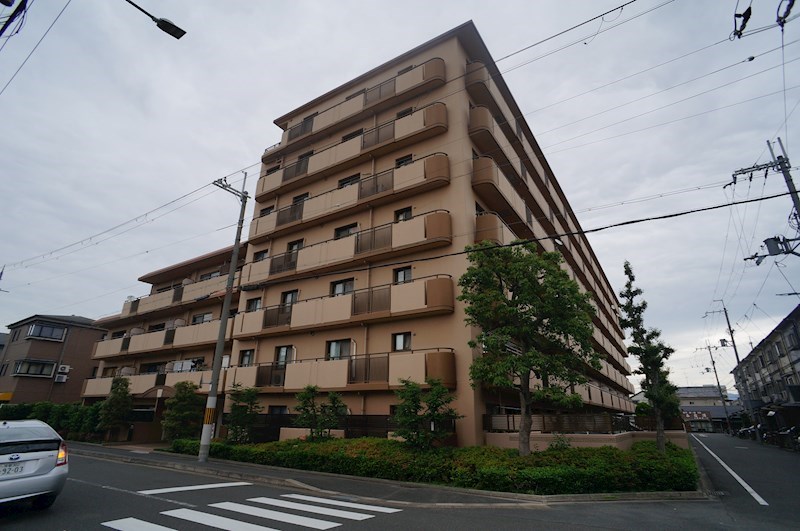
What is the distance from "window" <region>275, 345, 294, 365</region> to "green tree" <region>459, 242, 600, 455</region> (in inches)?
409

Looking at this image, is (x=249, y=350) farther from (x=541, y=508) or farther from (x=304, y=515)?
(x=541, y=508)

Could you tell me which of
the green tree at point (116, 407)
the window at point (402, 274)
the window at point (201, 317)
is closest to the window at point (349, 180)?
the window at point (402, 274)

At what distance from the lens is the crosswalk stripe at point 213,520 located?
6.46 m

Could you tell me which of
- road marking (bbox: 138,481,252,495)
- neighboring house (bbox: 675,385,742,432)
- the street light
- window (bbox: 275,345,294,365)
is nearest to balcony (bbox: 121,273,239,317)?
window (bbox: 275,345,294,365)

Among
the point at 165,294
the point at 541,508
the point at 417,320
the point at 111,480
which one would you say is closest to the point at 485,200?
the point at 417,320

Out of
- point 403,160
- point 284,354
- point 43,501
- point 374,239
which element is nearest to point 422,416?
point 374,239

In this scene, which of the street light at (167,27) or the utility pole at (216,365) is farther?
the utility pole at (216,365)

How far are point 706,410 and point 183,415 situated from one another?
91.1 meters

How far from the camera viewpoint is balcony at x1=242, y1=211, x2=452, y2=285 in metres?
16.3

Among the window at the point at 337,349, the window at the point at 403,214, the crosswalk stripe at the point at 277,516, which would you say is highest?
the window at the point at 403,214

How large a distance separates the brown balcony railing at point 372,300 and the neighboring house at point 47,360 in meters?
32.8

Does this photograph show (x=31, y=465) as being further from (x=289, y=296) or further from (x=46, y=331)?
(x=46, y=331)

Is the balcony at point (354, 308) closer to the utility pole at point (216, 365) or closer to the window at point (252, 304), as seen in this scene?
the window at point (252, 304)

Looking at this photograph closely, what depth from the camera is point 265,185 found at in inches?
970
